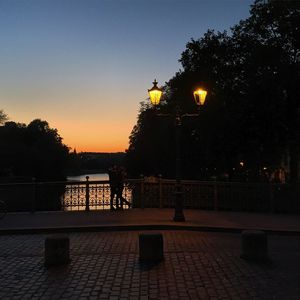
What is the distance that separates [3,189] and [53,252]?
38.0ft

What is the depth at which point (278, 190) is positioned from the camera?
68.3 ft

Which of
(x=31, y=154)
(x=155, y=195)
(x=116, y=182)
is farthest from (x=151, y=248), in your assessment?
(x=31, y=154)

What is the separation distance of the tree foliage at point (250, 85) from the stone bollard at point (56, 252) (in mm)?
23307

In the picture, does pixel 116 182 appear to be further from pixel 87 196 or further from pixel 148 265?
pixel 148 265

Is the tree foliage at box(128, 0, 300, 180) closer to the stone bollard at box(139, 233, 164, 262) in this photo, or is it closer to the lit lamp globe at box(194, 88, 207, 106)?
the lit lamp globe at box(194, 88, 207, 106)

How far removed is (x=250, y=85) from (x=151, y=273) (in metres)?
24.9

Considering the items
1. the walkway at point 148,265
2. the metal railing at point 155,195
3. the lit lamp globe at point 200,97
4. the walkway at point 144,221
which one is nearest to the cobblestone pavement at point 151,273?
the walkway at point 148,265

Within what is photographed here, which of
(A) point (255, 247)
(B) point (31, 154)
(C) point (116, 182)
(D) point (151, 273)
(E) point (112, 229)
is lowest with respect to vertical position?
(D) point (151, 273)

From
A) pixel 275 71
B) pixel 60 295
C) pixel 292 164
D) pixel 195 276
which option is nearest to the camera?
pixel 60 295

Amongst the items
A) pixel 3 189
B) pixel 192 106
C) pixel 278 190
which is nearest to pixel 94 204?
pixel 3 189

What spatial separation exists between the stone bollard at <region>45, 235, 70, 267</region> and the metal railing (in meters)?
10.2

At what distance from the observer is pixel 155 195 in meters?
21.8

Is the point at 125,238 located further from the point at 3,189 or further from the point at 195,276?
the point at 3,189

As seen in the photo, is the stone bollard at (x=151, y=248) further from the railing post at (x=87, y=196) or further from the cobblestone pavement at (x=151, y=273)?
the railing post at (x=87, y=196)
